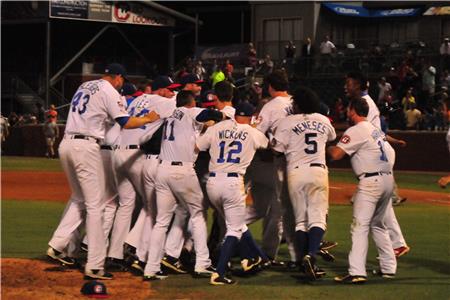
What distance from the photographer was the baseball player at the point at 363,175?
1022 centimetres

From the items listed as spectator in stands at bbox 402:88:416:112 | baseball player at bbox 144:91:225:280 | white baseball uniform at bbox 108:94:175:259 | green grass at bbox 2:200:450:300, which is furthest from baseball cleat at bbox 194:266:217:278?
spectator in stands at bbox 402:88:416:112

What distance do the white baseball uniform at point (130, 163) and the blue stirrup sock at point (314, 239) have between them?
7.06ft

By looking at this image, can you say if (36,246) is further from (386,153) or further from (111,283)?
(386,153)

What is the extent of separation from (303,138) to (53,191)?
1250cm

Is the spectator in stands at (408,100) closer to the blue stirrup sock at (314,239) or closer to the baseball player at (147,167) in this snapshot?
the baseball player at (147,167)

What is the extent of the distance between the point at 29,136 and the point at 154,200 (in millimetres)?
27682

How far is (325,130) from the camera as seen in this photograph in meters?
10.6

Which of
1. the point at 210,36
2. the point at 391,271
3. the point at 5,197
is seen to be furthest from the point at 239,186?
the point at 210,36

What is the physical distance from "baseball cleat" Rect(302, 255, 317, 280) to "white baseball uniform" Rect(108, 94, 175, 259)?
2.27 meters

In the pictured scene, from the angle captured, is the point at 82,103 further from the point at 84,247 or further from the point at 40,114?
the point at 40,114

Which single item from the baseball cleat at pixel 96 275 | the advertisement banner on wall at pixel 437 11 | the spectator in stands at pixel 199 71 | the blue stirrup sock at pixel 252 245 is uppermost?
the advertisement banner on wall at pixel 437 11

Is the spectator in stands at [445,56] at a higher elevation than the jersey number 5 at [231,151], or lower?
higher

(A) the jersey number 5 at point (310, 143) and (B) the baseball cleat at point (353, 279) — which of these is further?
(A) the jersey number 5 at point (310, 143)

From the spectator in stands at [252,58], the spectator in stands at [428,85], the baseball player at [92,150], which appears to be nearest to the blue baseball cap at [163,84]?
the baseball player at [92,150]
